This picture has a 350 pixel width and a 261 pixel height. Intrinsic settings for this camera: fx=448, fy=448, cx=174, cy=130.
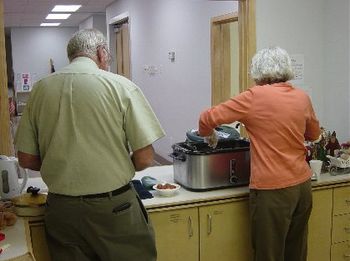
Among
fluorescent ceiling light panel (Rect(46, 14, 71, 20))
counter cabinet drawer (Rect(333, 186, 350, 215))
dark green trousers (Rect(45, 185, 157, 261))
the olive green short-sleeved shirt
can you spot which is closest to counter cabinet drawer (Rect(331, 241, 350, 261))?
counter cabinet drawer (Rect(333, 186, 350, 215))

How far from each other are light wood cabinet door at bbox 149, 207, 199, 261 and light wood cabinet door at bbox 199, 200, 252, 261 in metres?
0.05

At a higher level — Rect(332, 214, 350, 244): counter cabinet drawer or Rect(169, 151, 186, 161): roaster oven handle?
Rect(169, 151, 186, 161): roaster oven handle

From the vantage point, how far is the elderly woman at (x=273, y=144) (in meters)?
2.24

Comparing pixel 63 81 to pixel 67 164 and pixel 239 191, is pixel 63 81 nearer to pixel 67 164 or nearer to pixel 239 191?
pixel 67 164

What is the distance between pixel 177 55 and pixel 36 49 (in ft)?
24.7

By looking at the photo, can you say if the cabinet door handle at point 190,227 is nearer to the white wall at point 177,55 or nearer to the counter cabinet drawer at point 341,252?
the counter cabinet drawer at point 341,252

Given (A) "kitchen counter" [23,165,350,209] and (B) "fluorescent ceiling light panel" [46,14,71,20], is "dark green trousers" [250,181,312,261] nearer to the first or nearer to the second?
(A) "kitchen counter" [23,165,350,209]

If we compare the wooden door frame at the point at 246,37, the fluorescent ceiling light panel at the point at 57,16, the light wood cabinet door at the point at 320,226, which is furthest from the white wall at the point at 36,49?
the light wood cabinet door at the point at 320,226

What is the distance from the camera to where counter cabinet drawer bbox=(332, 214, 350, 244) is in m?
2.78

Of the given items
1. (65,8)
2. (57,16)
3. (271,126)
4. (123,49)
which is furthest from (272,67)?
(57,16)

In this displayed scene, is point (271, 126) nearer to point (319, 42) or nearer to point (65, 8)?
point (319, 42)

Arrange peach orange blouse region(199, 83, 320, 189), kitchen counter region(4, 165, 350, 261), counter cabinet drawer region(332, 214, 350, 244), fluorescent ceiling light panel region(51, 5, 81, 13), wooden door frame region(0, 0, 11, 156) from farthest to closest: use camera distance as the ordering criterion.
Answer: fluorescent ceiling light panel region(51, 5, 81, 13)
counter cabinet drawer region(332, 214, 350, 244)
wooden door frame region(0, 0, 11, 156)
peach orange blouse region(199, 83, 320, 189)
kitchen counter region(4, 165, 350, 261)

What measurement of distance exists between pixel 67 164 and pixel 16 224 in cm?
50

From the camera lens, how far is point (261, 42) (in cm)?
311
